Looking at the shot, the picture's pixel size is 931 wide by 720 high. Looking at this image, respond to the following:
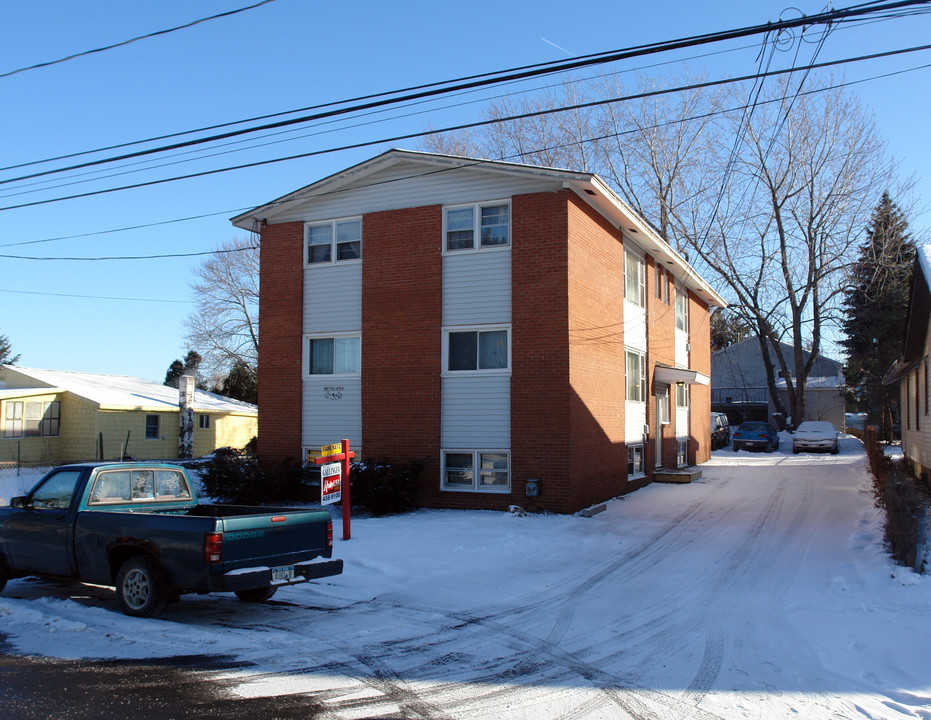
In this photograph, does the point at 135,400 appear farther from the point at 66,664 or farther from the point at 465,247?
the point at 66,664

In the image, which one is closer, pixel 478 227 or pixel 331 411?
pixel 478 227

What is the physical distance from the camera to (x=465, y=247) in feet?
55.5

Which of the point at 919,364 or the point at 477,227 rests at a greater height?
the point at 477,227

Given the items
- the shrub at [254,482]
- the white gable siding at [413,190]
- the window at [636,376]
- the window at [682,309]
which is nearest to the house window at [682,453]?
the window at [682,309]

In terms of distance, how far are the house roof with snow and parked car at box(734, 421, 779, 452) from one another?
68.1ft

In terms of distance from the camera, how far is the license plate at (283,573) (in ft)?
25.6

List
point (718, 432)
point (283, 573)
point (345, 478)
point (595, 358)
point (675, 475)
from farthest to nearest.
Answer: point (718, 432)
point (675, 475)
point (595, 358)
point (345, 478)
point (283, 573)

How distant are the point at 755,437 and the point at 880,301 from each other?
1165cm

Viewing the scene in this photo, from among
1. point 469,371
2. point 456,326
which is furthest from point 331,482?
point 456,326

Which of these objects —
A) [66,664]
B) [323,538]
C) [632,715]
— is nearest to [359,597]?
[323,538]

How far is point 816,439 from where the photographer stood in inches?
1414

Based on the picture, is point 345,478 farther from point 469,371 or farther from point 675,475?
point 675,475

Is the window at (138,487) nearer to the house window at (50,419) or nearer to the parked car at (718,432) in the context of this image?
the house window at (50,419)

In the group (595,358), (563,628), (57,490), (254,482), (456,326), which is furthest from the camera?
(595,358)
